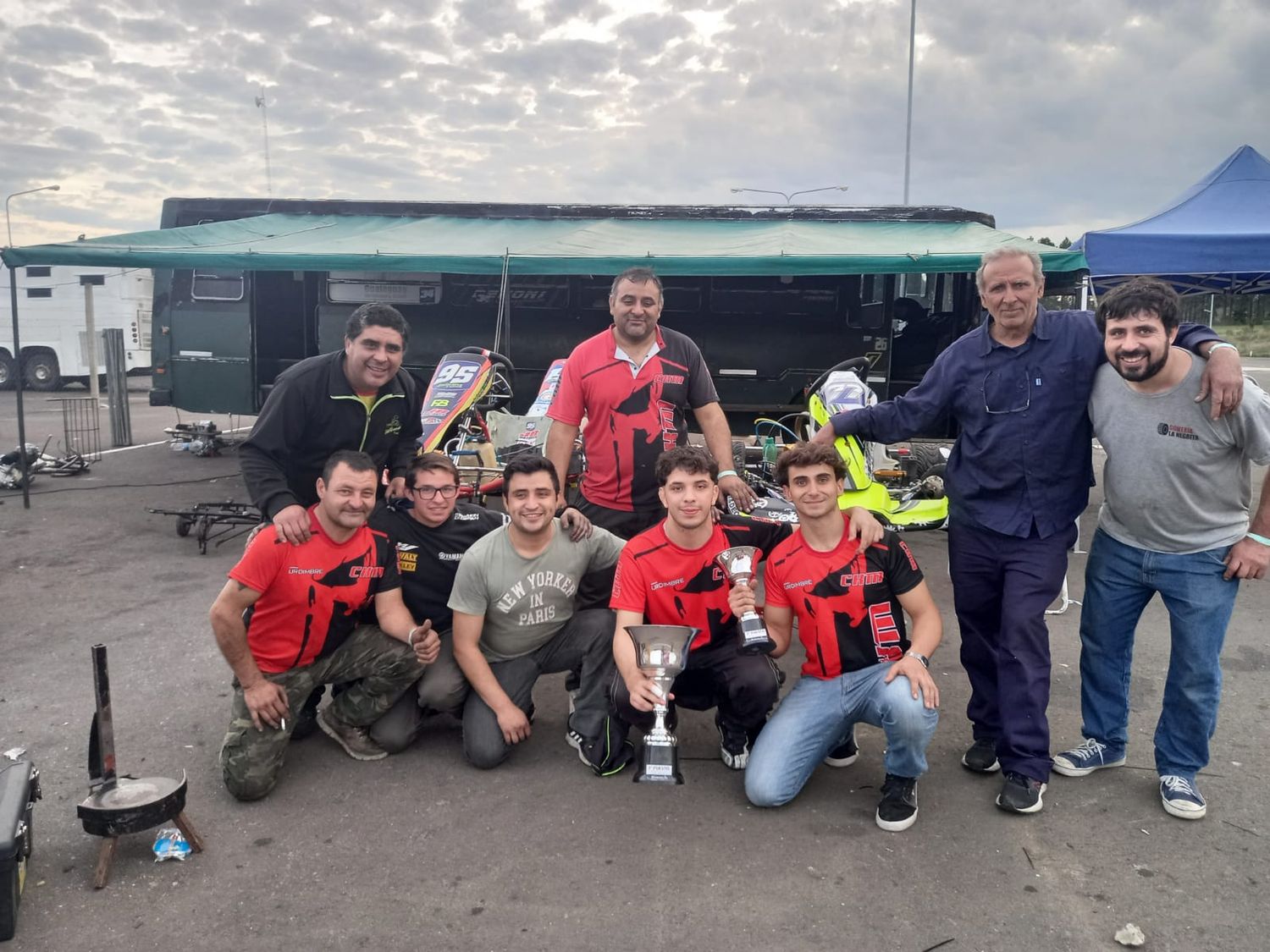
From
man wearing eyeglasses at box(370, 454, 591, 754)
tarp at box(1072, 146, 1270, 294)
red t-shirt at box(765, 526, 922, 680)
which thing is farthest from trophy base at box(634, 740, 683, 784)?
tarp at box(1072, 146, 1270, 294)

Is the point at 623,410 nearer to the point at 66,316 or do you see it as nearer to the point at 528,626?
the point at 528,626

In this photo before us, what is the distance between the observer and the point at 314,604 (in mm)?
3508

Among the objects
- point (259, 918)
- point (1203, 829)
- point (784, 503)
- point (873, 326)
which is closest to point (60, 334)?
point (873, 326)

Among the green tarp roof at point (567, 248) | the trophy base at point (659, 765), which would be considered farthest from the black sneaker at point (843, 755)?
the green tarp roof at point (567, 248)

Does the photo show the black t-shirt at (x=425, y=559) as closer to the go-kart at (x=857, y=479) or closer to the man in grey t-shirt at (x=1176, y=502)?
the go-kart at (x=857, y=479)

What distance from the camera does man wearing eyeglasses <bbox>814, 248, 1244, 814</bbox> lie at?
127 inches

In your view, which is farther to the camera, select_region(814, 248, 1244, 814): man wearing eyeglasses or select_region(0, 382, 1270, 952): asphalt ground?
select_region(814, 248, 1244, 814): man wearing eyeglasses

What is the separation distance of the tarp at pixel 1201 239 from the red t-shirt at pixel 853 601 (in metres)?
6.22

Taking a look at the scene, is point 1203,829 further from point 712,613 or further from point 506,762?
point 506,762

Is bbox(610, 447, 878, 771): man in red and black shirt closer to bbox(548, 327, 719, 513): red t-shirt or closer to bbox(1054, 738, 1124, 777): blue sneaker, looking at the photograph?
bbox(548, 327, 719, 513): red t-shirt

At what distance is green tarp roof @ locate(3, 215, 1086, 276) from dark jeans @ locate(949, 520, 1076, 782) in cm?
485

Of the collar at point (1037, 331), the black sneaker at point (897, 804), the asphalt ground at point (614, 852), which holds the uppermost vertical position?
the collar at point (1037, 331)

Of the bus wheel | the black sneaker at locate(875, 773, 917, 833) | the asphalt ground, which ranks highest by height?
the bus wheel

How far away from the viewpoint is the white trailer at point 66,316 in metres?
21.0
